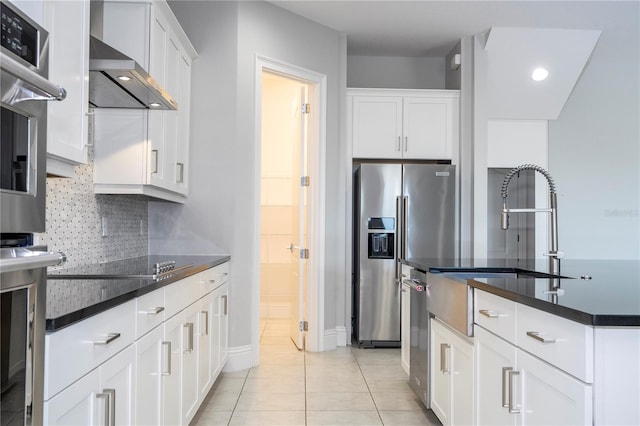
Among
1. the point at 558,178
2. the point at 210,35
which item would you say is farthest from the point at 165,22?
the point at 558,178

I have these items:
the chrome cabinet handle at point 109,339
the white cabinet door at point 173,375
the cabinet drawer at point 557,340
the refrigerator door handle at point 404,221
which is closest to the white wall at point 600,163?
the refrigerator door handle at point 404,221

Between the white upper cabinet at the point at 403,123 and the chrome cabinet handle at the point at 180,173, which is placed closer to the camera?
the chrome cabinet handle at the point at 180,173

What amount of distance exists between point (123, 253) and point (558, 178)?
4.50 meters

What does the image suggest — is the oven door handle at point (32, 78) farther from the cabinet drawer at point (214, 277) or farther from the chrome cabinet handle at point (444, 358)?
the chrome cabinet handle at point (444, 358)

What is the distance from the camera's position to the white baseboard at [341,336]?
4.55 m

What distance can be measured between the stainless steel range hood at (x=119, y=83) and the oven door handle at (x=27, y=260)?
119 centimetres

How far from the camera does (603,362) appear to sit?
3.81ft

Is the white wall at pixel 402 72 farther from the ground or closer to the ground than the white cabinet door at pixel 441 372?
farther from the ground

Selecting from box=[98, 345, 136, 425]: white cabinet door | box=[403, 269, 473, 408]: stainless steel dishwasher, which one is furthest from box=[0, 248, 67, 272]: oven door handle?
box=[403, 269, 473, 408]: stainless steel dishwasher

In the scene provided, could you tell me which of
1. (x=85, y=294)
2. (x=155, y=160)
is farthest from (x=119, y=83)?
(x=85, y=294)

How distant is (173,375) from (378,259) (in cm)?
265

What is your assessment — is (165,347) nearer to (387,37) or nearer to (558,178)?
(387,37)

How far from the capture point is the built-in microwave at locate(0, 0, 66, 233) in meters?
0.88

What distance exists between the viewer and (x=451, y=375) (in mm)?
2316
